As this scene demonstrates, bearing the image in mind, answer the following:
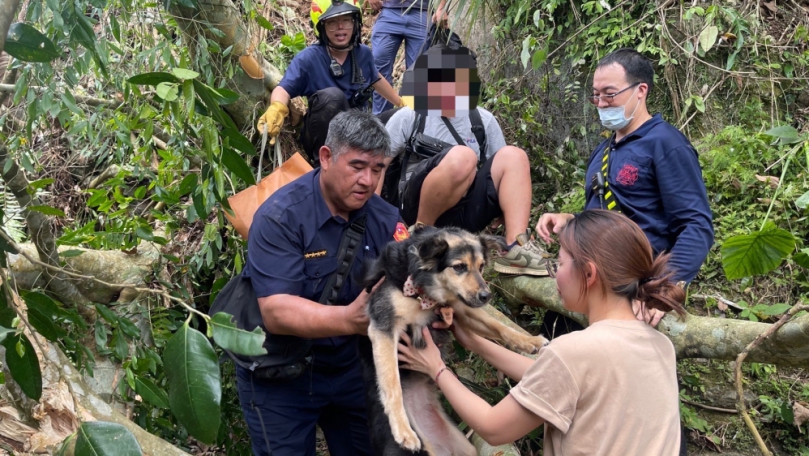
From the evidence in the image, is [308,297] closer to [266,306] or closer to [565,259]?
[266,306]

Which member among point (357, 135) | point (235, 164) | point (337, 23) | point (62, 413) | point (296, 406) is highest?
point (337, 23)

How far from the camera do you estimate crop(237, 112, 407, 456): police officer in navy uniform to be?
9.99 ft

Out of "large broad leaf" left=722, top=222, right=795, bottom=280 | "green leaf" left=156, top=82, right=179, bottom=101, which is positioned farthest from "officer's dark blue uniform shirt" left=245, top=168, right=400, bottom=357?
"large broad leaf" left=722, top=222, right=795, bottom=280

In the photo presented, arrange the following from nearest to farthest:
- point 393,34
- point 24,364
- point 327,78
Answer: point 24,364 → point 327,78 → point 393,34

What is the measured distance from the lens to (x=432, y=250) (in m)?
3.03

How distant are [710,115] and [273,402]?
4623 millimetres

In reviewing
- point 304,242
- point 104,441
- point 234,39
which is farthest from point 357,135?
point 234,39

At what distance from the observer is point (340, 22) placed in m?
5.54

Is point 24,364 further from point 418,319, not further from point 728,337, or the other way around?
point 728,337

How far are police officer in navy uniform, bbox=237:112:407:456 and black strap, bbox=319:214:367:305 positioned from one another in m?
0.03

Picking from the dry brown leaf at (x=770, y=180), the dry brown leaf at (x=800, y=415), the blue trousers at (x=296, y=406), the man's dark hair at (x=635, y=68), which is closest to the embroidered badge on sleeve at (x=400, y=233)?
the blue trousers at (x=296, y=406)

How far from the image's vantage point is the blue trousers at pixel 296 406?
3.36 m

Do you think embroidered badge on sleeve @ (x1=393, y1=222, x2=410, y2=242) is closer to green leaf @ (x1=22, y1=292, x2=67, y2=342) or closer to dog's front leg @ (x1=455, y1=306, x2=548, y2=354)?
dog's front leg @ (x1=455, y1=306, x2=548, y2=354)

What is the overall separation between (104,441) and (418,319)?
179 cm
